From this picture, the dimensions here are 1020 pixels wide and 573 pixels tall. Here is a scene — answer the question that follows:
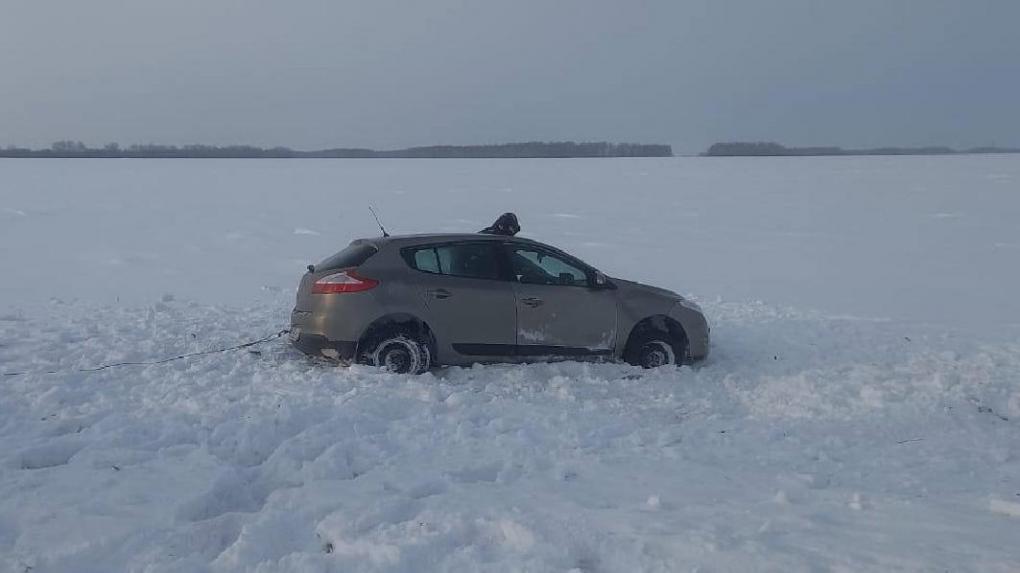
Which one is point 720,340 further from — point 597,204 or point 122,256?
point 597,204

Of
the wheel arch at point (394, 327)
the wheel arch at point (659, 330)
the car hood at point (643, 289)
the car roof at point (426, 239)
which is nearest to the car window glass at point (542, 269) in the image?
the car roof at point (426, 239)

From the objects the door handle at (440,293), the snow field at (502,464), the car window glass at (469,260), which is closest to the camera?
the snow field at (502,464)

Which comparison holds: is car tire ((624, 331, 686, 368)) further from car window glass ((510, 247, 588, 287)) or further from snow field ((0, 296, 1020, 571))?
car window glass ((510, 247, 588, 287))

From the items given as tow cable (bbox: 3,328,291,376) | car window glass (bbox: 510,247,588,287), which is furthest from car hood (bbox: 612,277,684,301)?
tow cable (bbox: 3,328,291,376)

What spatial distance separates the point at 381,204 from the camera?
105ft

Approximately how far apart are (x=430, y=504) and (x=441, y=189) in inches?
1407

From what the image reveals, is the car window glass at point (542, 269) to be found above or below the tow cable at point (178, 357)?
above

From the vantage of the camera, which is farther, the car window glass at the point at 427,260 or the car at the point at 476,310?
the car window glass at the point at 427,260

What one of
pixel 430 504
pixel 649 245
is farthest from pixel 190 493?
pixel 649 245

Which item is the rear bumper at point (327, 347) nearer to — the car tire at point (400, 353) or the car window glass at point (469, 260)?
the car tire at point (400, 353)

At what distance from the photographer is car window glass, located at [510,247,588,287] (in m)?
7.86

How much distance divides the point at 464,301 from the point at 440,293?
0.24m

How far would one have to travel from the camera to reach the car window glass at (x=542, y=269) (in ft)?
25.8

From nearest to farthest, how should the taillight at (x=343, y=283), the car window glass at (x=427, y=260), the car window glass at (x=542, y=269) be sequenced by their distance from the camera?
the taillight at (x=343, y=283), the car window glass at (x=427, y=260), the car window glass at (x=542, y=269)
